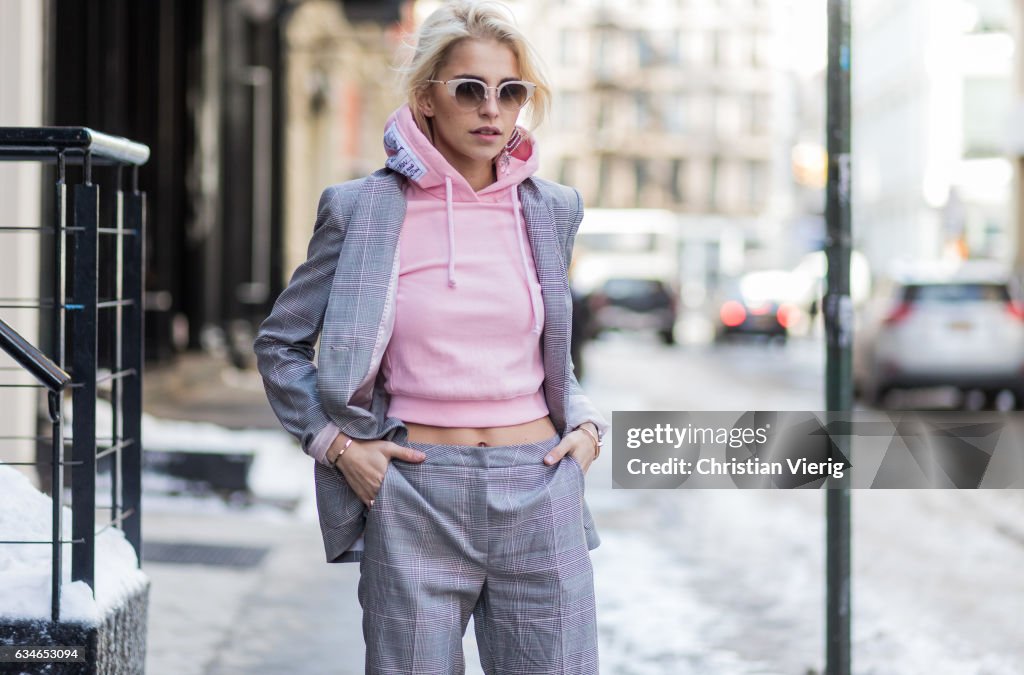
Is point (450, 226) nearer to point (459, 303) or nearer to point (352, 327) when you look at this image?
point (459, 303)

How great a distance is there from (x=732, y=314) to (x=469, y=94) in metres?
29.1

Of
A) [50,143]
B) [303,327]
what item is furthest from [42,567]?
[303,327]

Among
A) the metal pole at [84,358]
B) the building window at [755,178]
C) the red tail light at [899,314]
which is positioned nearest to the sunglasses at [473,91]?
the metal pole at [84,358]

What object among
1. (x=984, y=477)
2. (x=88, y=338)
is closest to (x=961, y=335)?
(x=984, y=477)

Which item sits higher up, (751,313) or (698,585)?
(751,313)

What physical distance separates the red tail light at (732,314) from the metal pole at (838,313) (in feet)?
88.7

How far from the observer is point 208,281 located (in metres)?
15.4

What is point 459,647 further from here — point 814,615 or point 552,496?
point 814,615

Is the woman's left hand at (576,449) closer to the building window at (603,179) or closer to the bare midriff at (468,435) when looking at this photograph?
the bare midriff at (468,435)

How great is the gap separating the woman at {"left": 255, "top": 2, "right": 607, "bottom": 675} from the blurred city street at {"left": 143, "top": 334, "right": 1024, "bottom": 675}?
2.46 metres

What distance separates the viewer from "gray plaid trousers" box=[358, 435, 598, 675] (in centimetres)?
266

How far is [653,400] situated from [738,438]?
11.4 meters

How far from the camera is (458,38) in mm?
2727

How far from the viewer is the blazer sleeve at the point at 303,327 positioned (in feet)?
8.93
